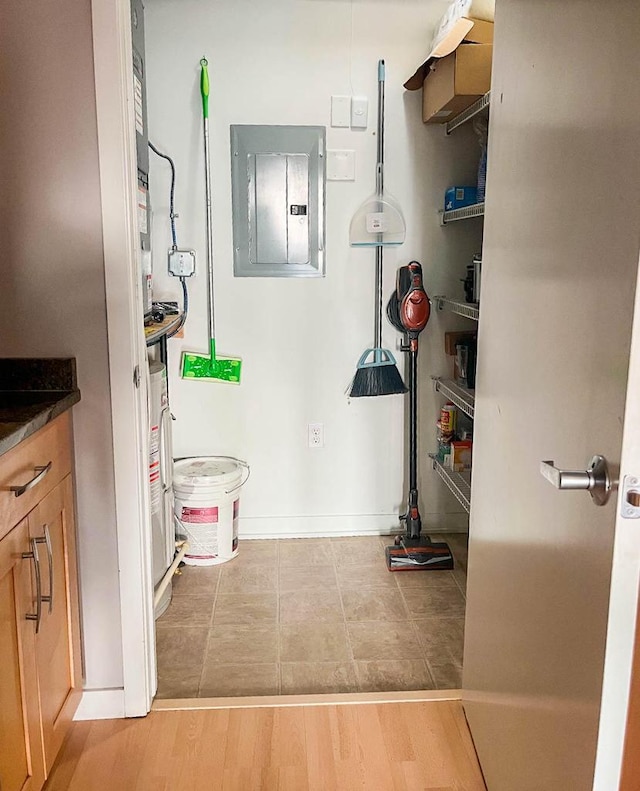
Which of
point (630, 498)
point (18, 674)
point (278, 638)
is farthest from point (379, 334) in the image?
point (630, 498)

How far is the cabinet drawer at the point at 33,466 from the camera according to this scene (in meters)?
1.37

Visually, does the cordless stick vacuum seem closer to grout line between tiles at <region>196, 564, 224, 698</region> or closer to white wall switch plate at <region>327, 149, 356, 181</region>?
white wall switch plate at <region>327, 149, 356, 181</region>

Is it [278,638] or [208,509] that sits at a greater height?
[208,509]

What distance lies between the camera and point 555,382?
1217 mm

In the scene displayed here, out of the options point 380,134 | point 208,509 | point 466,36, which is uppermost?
point 466,36

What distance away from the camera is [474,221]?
3.04 m

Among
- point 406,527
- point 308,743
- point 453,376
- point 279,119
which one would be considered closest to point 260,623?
point 308,743

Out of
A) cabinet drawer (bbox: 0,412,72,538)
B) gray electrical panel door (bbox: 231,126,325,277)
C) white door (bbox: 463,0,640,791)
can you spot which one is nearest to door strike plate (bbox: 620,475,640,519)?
white door (bbox: 463,0,640,791)

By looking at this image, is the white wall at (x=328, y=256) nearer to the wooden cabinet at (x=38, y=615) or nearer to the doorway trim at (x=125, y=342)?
the doorway trim at (x=125, y=342)

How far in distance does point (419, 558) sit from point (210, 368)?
1.20 metres

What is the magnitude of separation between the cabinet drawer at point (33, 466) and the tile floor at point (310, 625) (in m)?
0.82

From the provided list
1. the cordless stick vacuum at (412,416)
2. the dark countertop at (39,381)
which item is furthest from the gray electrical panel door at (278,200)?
the dark countertop at (39,381)

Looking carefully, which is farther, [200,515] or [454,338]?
[454,338]

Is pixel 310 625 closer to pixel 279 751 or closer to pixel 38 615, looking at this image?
pixel 279 751
